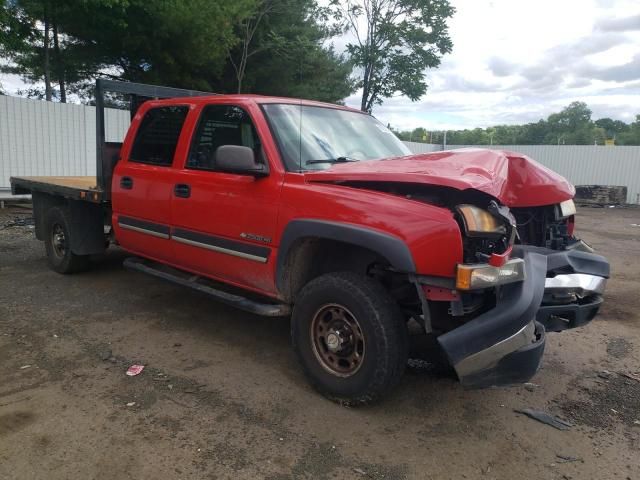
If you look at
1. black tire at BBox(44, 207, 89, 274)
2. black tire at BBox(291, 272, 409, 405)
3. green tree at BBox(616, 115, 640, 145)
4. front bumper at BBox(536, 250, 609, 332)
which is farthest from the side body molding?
green tree at BBox(616, 115, 640, 145)

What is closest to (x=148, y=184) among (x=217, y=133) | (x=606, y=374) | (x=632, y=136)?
(x=217, y=133)

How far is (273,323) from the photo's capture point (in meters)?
4.99

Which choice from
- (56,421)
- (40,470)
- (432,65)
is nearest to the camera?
(40,470)

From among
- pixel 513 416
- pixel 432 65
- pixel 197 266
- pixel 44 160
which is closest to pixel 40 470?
pixel 197 266

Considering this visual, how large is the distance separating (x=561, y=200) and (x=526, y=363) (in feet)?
4.94

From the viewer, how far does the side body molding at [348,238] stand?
116 inches

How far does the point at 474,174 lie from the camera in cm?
303

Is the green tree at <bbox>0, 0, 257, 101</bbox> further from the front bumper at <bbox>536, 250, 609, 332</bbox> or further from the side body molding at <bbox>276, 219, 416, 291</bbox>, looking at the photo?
the front bumper at <bbox>536, 250, 609, 332</bbox>

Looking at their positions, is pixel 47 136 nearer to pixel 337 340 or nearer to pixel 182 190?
pixel 182 190

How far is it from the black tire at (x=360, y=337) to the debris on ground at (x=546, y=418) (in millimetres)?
925

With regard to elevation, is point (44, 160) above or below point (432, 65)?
below

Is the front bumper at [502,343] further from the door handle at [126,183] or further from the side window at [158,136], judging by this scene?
the door handle at [126,183]

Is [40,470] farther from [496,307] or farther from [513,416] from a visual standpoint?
[513,416]

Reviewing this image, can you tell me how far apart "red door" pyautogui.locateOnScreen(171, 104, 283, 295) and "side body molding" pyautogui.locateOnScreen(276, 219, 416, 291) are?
137 millimetres
